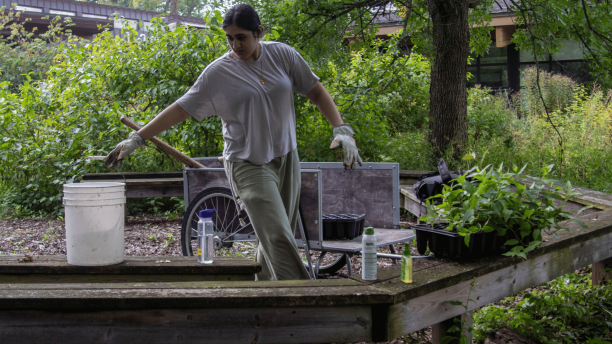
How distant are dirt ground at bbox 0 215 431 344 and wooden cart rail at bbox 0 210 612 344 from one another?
90.3 inches

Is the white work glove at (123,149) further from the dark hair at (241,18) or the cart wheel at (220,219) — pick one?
the cart wheel at (220,219)

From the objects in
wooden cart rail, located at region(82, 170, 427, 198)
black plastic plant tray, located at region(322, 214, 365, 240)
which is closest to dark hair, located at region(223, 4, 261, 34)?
black plastic plant tray, located at region(322, 214, 365, 240)

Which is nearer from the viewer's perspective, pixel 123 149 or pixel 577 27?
pixel 123 149

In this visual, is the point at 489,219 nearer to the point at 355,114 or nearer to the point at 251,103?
the point at 251,103

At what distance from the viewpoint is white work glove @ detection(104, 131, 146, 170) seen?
2.94 metres

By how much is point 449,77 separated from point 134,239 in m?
4.48

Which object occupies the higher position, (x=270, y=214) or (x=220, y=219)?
(x=270, y=214)

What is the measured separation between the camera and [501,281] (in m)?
2.69

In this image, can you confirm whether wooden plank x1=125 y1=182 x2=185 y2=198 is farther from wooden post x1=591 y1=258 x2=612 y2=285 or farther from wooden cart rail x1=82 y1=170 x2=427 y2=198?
wooden post x1=591 y1=258 x2=612 y2=285

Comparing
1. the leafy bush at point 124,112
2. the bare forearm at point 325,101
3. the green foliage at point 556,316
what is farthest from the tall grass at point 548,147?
the bare forearm at point 325,101

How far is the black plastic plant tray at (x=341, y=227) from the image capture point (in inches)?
151

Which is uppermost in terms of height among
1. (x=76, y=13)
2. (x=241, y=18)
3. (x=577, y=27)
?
(x=76, y=13)

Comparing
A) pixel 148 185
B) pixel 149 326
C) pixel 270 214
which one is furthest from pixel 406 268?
pixel 148 185

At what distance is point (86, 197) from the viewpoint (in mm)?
2686
